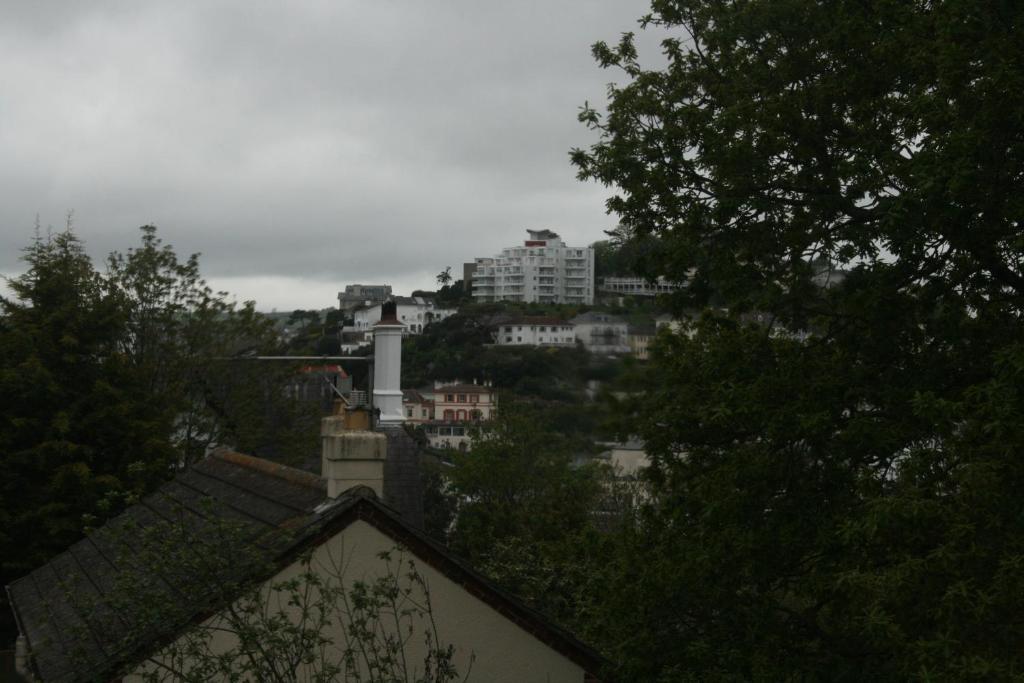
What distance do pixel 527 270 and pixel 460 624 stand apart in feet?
226

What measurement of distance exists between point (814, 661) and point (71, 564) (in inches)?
332

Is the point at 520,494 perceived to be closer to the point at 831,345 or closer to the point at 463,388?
the point at 463,388

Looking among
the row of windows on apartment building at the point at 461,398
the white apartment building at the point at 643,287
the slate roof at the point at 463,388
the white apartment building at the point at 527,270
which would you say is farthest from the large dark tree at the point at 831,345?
the white apartment building at the point at 527,270

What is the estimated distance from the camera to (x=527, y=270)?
7838 cm

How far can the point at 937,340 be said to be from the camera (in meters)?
11.8

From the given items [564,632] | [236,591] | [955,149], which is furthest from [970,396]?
[236,591]

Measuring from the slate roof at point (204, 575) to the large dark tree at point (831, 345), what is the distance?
2361mm

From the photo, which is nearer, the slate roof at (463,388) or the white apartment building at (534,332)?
the white apartment building at (534,332)

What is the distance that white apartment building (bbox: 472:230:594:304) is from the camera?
2418 inches

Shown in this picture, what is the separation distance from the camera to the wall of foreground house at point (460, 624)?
32.5 feet

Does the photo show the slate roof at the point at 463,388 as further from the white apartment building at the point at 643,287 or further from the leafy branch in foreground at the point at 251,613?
the leafy branch in foreground at the point at 251,613

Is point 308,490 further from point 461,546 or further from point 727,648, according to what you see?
point 461,546

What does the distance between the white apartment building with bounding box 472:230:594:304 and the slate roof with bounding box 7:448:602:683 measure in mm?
38541

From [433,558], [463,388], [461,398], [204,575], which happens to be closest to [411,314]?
[461,398]
